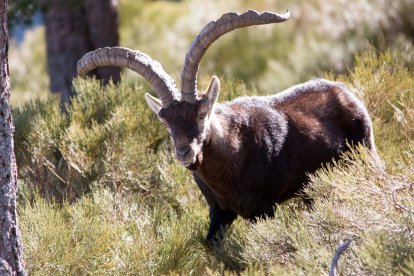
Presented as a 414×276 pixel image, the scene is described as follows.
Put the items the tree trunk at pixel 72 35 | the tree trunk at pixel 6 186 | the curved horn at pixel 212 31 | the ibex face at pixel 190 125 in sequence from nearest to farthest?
the tree trunk at pixel 6 186, the ibex face at pixel 190 125, the curved horn at pixel 212 31, the tree trunk at pixel 72 35

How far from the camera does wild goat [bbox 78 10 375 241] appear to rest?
6.32 metres

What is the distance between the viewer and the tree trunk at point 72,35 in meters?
11.8

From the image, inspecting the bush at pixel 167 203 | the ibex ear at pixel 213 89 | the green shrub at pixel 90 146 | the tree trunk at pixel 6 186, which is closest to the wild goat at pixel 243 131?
the ibex ear at pixel 213 89

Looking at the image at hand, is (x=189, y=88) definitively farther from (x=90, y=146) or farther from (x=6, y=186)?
(x=90, y=146)

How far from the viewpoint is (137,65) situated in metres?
6.65

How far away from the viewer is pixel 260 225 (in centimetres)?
589

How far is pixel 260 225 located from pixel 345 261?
0.92m

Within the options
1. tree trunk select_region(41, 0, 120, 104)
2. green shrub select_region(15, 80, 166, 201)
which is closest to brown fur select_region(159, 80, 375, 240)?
green shrub select_region(15, 80, 166, 201)

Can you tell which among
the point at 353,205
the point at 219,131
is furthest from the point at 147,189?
the point at 353,205

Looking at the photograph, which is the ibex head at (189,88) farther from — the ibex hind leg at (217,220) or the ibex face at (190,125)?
the ibex hind leg at (217,220)

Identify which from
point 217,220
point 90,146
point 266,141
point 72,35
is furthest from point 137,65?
point 72,35

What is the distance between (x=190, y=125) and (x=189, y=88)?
1.13 ft

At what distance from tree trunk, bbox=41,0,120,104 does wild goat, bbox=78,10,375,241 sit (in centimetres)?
511

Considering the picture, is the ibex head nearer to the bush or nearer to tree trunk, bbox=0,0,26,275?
the bush
